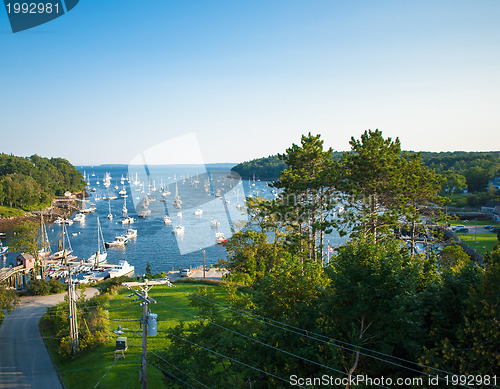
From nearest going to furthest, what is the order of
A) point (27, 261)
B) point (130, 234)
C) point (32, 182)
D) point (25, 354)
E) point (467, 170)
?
point (25, 354), point (27, 261), point (130, 234), point (32, 182), point (467, 170)

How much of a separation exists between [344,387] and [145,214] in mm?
80436

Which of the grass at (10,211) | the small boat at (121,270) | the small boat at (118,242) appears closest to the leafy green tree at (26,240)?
the small boat at (121,270)

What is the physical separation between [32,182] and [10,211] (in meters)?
13.4

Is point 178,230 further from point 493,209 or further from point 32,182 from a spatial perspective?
point 493,209

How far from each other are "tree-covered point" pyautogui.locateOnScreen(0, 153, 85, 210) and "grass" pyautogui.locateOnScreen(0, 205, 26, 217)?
8.10 feet

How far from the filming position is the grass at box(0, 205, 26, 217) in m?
77.0

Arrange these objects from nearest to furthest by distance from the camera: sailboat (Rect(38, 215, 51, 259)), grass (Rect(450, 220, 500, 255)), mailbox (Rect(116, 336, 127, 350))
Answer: mailbox (Rect(116, 336, 127, 350)) → sailboat (Rect(38, 215, 51, 259)) → grass (Rect(450, 220, 500, 255))

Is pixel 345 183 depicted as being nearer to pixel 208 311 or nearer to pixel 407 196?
pixel 407 196

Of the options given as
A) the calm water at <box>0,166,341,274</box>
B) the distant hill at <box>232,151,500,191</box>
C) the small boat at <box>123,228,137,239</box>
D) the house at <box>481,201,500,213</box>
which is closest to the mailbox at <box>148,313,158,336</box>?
the calm water at <box>0,166,341,274</box>

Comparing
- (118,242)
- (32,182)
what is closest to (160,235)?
(118,242)

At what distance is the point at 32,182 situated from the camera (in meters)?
90.1

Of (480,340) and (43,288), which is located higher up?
(480,340)

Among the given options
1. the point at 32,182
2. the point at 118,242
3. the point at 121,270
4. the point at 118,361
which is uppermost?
the point at 32,182

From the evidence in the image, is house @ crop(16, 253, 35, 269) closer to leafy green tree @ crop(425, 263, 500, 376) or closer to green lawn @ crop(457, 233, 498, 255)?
leafy green tree @ crop(425, 263, 500, 376)
